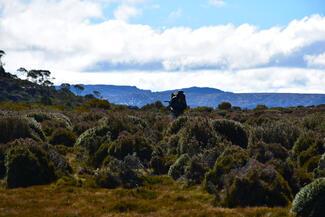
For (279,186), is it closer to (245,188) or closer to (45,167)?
(245,188)

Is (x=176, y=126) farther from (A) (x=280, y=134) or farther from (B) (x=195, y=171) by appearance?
(B) (x=195, y=171)

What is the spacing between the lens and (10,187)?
22812 mm

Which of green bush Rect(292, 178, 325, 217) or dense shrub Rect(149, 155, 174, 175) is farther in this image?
dense shrub Rect(149, 155, 174, 175)

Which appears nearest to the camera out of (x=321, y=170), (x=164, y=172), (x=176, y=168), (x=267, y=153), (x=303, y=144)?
(x=321, y=170)

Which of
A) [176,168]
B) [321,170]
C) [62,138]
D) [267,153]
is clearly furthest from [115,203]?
[62,138]

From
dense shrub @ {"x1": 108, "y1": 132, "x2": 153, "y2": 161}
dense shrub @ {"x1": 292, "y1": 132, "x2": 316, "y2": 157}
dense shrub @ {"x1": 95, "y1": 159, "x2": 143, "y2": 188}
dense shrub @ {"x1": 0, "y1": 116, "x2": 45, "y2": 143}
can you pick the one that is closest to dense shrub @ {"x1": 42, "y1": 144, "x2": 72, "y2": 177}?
dense shrub @ {"x1": 95, "y1": 159, "x2": 143, "y2": 188}

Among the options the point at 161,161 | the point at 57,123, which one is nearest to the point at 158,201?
the point at 161,161

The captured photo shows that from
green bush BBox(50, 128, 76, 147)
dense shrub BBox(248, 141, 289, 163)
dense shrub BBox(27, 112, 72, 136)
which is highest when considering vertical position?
dense shrub BBox(248, 141, 289, 163)

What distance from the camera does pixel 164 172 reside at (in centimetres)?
2655

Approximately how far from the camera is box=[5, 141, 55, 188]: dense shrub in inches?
914

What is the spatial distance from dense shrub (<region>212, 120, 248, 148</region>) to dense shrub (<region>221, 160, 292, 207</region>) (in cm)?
1314

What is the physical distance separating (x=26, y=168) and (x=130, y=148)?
6.47 meters

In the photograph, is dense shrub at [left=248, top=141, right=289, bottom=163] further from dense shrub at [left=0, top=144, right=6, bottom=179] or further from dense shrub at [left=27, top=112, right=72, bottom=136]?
dense shrub at [left=27, top=112, right=72, bottom=136]

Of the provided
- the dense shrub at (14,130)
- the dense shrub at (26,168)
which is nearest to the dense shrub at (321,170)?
the dense shrub at (26,168)
